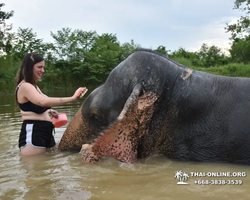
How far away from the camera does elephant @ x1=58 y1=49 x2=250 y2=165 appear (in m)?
3.35

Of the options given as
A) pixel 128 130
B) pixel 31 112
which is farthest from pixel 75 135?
pixel 128 130

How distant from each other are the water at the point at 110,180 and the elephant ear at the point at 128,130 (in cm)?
17

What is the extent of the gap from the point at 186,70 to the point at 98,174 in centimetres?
171

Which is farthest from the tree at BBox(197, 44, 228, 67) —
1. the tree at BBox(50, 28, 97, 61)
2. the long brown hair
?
the long brown hair

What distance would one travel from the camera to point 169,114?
3648 mm

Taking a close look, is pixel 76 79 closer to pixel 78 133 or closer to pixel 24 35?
pixel 24 35

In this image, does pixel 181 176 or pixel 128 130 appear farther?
pixel 128 130

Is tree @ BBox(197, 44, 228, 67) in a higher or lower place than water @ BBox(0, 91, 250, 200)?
higher

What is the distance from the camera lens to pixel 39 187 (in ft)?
9.43

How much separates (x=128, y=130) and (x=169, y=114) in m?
0.59

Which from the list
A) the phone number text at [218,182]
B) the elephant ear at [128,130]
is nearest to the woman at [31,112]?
the elephant ear at [128,130]

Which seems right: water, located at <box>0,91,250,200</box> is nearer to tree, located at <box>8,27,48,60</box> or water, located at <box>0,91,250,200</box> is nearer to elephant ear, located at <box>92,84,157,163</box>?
elephant ear, located at <box>92,84,157,163</box>

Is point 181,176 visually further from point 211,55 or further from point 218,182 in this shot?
point 211,55

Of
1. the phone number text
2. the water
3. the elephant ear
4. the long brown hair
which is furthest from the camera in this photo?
the long brown hair
